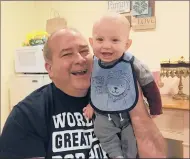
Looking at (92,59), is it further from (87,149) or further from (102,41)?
(87,149)

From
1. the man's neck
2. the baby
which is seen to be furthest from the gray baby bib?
the man's neck

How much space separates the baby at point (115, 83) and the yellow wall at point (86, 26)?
0.60m

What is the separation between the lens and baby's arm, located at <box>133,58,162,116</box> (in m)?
0.50

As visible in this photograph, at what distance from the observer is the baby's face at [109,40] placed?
48 cm

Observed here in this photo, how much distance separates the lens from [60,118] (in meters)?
0.56

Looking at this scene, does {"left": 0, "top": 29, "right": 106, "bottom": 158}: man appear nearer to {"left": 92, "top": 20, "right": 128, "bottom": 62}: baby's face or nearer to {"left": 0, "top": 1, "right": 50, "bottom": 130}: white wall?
{"left": 92, "top": 20, "right": 128, "bottom": 62}: baby's face

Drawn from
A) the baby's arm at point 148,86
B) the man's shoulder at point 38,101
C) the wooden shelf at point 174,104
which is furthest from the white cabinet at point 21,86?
the baby's arm at point 148,86

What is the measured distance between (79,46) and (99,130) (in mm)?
187

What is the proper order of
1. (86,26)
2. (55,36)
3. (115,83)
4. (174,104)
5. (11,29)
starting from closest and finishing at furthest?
(115,83)
(55,36)
(174,104)
(86,26)
(11,29)

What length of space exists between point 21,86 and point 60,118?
148 centimetres

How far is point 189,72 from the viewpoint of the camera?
1322 mm

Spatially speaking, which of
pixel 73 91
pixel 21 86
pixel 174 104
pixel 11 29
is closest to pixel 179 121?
pixel 174 104

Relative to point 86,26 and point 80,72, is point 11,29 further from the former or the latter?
point 80,72

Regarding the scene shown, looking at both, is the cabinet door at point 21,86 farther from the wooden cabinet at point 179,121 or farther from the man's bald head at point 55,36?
the man's bald head at point 55,36
